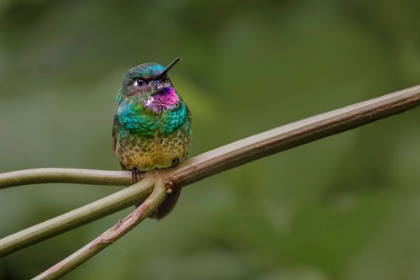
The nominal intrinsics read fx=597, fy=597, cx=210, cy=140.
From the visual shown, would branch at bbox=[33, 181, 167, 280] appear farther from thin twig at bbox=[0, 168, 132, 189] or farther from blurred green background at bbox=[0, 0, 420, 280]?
blurred green background at bbox=[0, 0, 420, 280]

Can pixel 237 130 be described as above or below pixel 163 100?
below

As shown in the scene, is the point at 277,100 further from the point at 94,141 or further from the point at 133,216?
the point at 133,216

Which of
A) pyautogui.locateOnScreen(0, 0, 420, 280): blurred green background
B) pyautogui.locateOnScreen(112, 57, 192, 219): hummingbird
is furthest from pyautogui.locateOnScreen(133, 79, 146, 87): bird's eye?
pyautogui.locateOnScreen(0, 0, 420, 280): blurred green background

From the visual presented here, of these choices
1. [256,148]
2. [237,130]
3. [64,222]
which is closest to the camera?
[64,222]

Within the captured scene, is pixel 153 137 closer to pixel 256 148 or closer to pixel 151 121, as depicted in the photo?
pixel 151 121

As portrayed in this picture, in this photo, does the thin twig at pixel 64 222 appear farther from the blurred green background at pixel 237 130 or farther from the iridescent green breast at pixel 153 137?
the blurred green background at pixel 237 130

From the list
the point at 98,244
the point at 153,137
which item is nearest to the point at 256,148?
the point at 98,244

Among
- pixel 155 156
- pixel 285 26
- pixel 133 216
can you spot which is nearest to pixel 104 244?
pixel 133 216
